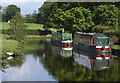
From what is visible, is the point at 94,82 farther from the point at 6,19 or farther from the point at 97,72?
the point at 6,19

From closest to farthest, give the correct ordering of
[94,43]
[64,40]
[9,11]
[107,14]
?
[94,43] < [64,40] < [107,14] < [9,11]

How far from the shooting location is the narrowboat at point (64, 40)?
2164 inches

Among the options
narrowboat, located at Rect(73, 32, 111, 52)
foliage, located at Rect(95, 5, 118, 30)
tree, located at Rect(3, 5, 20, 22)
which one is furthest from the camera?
tree, located at Rect(3, 5, 20, 22)

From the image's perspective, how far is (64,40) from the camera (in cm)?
5569

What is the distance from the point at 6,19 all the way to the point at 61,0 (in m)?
113

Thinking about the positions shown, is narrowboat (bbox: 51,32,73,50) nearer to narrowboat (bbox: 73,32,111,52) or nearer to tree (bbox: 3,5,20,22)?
narrowboat (bbox: 73,32,111,52)

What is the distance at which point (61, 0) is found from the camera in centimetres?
7794

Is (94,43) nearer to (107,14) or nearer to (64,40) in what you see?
(64,40)

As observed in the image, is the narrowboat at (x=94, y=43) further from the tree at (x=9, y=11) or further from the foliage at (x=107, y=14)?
the tree at (x=9, y=11)

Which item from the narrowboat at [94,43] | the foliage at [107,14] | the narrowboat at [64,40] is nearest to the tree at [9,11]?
the narrowboat at [64,40]

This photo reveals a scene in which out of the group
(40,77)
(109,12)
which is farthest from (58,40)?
(40,77)

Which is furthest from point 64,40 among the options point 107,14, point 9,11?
point 9,11

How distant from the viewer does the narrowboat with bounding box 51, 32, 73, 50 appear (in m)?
55.0

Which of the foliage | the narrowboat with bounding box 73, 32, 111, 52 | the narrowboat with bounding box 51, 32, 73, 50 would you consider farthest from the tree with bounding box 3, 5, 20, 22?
the narrowboat with bounding box 73, 32, 111, 52
